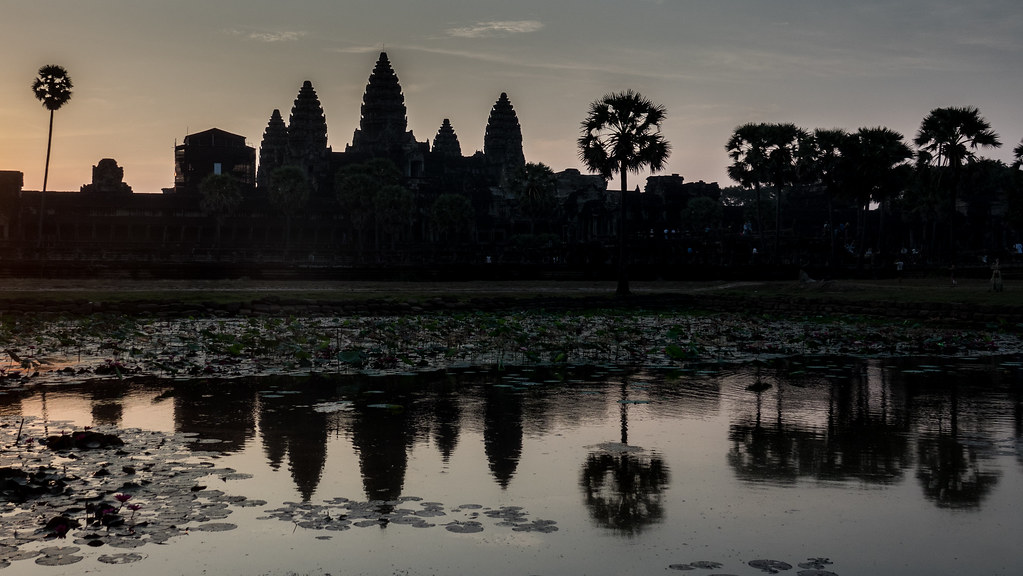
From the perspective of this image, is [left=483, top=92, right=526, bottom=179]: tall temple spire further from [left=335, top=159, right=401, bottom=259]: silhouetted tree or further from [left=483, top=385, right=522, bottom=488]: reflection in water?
[left=483, top=385, right=522, bottom=488]: reflection in water

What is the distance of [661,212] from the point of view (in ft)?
362

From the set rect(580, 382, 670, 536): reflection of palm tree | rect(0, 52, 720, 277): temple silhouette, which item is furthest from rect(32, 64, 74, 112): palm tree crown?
rect(580, 382, 670, 536): reflection of palm tree

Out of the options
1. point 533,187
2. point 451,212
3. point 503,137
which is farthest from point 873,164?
point 503,137

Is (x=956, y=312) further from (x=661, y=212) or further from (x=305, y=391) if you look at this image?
(x=661, y=212)

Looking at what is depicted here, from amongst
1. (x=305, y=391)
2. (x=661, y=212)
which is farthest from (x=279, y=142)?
(x=305, y=391)

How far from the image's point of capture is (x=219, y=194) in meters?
94.4

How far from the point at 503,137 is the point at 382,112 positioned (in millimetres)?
22633

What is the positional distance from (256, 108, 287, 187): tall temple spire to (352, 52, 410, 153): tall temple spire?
57.8 ft

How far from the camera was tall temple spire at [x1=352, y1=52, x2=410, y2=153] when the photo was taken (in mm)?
125125

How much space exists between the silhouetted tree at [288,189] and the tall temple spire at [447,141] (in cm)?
5455

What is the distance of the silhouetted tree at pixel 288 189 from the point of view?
95500 millimetres

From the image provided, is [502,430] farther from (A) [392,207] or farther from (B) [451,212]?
(B) [451,212]

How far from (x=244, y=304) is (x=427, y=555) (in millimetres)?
24571

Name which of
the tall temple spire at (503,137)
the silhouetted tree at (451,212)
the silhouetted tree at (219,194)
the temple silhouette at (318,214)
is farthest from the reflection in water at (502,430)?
the tall temple spire at (503,137)
